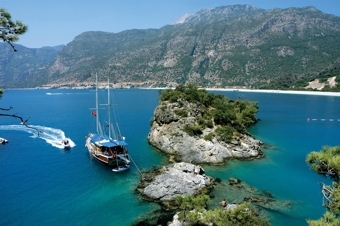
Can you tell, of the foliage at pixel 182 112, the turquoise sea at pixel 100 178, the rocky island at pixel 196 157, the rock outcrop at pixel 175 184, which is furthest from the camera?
the foliage at pixel 182 112

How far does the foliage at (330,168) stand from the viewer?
13.7 meters

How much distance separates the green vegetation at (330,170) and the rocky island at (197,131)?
3038 cm

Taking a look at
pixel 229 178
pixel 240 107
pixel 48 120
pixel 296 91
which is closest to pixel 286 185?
pixel 229 178

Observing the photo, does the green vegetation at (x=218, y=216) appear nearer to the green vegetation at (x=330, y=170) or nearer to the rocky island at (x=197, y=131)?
the green vegetation at (x=330, y=170)

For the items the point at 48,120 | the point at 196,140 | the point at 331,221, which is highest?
the point at 331,221

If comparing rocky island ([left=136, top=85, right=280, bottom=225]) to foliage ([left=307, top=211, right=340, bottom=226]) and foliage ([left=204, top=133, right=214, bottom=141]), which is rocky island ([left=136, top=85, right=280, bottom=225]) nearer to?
foliage ([left=204, top=133, right=214, bottom=141])

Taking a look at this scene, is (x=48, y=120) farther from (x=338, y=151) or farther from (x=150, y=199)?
(x=338, y=151)

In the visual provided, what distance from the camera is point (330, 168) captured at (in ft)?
46.8

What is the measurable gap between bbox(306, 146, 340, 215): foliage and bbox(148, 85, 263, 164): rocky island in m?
30.4

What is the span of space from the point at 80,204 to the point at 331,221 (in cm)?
2674

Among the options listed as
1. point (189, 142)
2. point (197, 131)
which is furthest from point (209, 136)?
point (189, 142)

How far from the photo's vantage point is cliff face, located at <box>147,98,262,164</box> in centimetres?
4653

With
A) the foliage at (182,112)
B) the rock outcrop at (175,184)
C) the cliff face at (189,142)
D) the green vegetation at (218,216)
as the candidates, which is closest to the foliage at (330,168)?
the green vegetation at (218,216)

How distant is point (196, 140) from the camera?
161 feet
